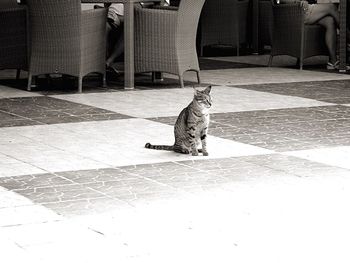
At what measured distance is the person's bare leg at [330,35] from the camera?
1173 centimetres

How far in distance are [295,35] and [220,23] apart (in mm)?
1916

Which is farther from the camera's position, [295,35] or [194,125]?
[295,35]

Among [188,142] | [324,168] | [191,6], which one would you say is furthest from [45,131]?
[191,6]

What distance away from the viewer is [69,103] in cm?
867

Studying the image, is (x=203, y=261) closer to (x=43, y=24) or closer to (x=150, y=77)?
(x=43, y=24)

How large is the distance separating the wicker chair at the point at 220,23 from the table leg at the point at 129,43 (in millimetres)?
3781

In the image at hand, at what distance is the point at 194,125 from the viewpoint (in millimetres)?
6082

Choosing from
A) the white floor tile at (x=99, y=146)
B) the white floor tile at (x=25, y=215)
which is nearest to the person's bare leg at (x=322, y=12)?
the white floor tile at (x=99, y=146)

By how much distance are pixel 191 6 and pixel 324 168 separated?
4449 mm

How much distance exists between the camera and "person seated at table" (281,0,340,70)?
1176cm

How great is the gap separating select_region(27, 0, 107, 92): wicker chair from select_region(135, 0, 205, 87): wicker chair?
0.53 m

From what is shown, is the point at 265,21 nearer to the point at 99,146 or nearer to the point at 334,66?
the point at 334,66

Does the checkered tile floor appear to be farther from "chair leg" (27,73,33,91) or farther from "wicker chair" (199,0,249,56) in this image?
"wicker chair" (199,0,249,56)

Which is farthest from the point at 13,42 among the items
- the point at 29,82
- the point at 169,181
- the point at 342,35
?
the point at 169,181
